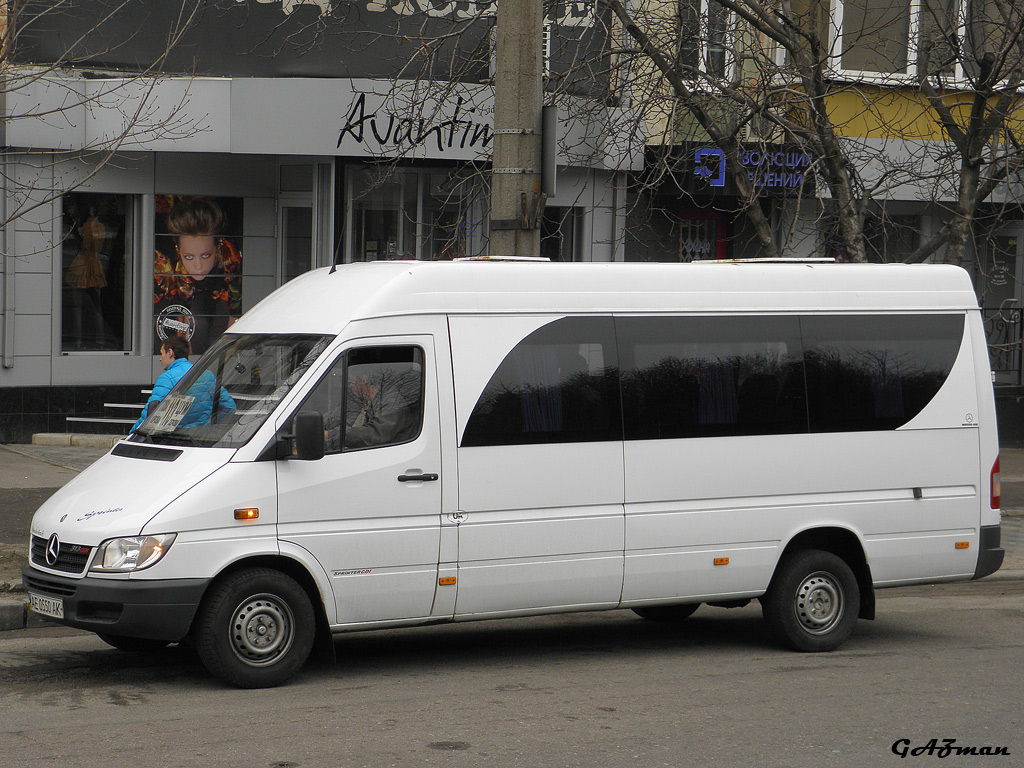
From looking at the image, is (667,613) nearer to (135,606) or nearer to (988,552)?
(988,552)

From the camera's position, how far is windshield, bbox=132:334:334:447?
6770mm

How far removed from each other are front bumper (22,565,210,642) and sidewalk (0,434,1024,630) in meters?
2.26

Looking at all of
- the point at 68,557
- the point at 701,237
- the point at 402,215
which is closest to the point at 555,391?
the point at 68,557

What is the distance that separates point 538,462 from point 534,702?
53.3 inches

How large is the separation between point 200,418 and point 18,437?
10.3 meters

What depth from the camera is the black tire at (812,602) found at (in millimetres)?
7859

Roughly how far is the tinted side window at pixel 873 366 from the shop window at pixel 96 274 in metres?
11.4

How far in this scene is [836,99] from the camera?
1864cm

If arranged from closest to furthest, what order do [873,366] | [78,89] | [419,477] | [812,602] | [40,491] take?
[419,477] < [812,602] < [873,366] < [40,491] < [78,89]

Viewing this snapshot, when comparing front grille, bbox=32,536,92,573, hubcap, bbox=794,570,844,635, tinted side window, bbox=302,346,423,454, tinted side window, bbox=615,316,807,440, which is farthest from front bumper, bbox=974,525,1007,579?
front grille, bbox=32,536,92,573

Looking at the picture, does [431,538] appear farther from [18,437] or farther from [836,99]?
[836,99]

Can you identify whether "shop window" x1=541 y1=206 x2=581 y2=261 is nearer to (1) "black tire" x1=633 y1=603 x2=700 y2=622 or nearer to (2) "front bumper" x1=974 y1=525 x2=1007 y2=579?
(1) "black tire" x1=633 y1=603 x2=700 y2=622

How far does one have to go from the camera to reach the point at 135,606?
6305mm

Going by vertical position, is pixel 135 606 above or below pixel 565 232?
below
